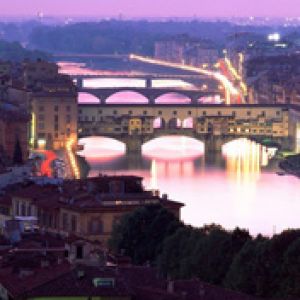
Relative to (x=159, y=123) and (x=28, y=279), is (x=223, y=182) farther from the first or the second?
(x=28, y=279)

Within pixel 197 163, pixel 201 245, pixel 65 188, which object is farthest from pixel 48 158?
pixel 201 245

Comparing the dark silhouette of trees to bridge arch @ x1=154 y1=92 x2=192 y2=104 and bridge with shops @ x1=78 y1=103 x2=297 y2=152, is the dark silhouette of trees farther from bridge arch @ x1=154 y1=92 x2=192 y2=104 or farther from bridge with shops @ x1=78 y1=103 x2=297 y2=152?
bridge arch @ x1=154 y1=92 x2=192 y2=104

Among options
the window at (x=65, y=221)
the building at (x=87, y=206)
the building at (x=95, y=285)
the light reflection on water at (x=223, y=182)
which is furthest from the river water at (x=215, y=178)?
the building at (x=95, y=285)

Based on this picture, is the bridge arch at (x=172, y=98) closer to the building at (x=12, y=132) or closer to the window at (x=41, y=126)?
the window at (x=41, y=126)

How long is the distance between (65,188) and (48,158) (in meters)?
10.6

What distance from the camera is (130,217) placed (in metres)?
13.2

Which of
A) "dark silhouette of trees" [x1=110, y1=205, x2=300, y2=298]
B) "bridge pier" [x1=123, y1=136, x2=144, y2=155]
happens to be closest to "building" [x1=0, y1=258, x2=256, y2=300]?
"dark silhouette of trees" [x1=110, y1=205, x2=300, y2=298]

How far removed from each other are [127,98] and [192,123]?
10.0m

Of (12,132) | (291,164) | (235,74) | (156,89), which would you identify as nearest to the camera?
(12,132)

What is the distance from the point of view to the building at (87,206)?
1384 cm

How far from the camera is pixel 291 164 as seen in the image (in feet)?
96.4

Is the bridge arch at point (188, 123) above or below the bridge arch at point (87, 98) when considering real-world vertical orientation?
below

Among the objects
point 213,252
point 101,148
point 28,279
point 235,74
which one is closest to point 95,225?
point 213,252

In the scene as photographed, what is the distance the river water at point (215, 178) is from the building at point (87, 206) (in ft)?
9.64
